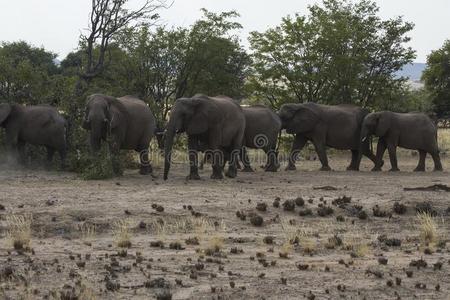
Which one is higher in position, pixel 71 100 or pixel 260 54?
pixel 260 54

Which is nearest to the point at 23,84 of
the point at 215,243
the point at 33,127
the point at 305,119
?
the point at 33,127

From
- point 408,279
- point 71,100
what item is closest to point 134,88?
point 71,100

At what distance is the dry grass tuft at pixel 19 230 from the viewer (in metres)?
11.4

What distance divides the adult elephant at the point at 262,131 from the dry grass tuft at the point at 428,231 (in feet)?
36.9

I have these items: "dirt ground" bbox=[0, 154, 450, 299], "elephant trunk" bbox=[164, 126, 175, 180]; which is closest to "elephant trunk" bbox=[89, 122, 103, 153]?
"dirt ground" bbox=[0, 154, 450, 299]

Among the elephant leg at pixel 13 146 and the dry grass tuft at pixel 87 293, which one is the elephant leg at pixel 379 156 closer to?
the elephant leg at pixel 13 146

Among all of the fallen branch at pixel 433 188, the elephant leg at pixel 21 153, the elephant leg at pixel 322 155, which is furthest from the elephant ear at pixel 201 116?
the elephant leg at pixel 322 155

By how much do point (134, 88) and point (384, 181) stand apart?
15.4 meters

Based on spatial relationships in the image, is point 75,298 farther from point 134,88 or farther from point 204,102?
point 134,88

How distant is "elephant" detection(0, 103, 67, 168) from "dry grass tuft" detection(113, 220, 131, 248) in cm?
968

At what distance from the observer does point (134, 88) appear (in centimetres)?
3344

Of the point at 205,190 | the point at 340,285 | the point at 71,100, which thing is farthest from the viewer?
the point at 71,100

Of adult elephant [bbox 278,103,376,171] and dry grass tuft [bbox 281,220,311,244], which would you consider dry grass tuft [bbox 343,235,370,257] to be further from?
adult elephant [bbox 278,103,376,171]

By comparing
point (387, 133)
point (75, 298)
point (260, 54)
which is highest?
point (260, 54)
